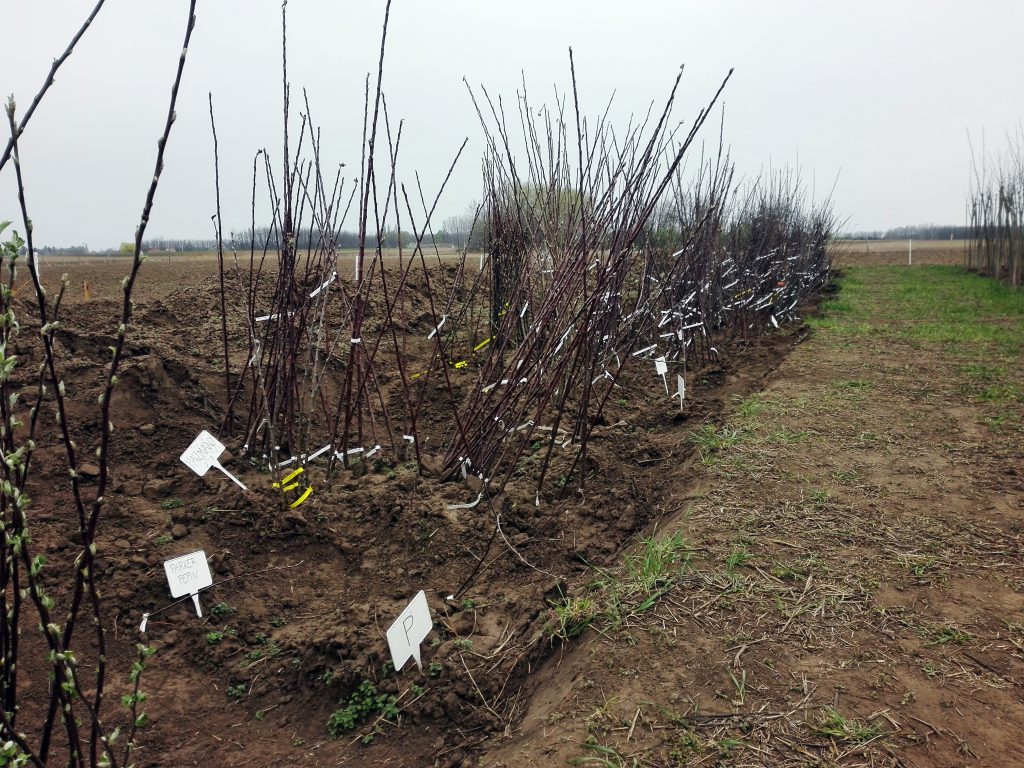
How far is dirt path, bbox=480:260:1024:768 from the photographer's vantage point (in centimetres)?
139

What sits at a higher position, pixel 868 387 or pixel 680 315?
pixel 680 315

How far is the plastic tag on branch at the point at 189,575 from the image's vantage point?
6.36 feet

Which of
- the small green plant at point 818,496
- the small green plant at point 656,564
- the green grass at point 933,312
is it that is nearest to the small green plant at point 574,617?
the small green plant at point 656,564

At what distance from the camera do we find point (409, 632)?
1.64 metres

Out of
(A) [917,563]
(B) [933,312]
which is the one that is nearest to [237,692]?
(A) [917,563]

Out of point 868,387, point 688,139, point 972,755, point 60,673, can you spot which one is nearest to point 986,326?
point 868,387

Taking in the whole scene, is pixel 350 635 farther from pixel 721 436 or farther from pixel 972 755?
pixel 721 436

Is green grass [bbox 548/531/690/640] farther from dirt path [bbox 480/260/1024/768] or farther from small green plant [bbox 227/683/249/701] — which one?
small green plant [bbox 227/683/249/701]

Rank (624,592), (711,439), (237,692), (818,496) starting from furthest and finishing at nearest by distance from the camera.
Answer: (711,439) → (818,496) → (624,592) → (237,692)

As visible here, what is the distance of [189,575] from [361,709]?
668 mm

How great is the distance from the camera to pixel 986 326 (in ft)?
23.9

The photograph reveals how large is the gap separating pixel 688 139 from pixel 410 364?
2.90m

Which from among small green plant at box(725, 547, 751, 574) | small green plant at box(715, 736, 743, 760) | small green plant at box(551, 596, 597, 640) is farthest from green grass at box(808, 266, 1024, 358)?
small green plant at box(715, 736, 743, 760)

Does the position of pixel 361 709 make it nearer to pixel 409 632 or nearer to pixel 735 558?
pixel 409 632
